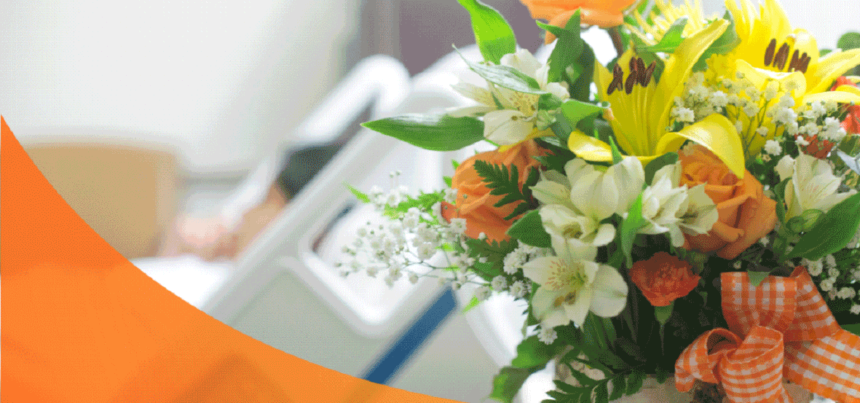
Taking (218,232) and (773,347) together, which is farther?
(218,232)

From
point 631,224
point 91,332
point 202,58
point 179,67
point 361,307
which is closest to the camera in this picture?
point 631,224

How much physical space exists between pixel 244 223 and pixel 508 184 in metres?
2.43

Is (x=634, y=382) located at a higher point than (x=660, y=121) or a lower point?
lower

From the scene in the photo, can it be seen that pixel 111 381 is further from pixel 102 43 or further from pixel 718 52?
pixel 102 43

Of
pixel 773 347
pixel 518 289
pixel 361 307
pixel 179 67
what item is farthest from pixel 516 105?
pixel 179 67

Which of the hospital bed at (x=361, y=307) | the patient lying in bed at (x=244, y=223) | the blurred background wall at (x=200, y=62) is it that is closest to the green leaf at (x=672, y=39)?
the hospital bed at (x=361, y=307)

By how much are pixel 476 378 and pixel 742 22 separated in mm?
864

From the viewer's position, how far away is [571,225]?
358mm

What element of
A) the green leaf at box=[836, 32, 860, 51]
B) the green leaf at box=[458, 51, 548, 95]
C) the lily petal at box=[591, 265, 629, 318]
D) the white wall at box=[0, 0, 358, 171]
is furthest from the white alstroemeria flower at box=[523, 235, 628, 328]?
the white wall at box=[0, 0, 358, 171]

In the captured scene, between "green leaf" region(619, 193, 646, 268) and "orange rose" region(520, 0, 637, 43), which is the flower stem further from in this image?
"green leaf" region(619, 193, 646, 268)

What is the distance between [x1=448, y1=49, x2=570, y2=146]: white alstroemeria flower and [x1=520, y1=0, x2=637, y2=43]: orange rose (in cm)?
5

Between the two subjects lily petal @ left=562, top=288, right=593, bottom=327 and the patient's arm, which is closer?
lily petal @ left=562, top=288, right=593, bottom=327

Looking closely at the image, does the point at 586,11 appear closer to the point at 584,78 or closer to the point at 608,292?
the point at 584,78

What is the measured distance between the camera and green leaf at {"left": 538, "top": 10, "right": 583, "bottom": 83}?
42cm
